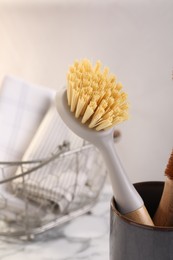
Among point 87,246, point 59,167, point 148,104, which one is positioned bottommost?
point 87,246

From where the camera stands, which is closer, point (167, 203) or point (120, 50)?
→ point (167, 203)

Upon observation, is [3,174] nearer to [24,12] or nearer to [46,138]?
[46,138]

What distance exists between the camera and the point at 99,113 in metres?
0.35

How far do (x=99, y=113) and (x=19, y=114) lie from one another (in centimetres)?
31

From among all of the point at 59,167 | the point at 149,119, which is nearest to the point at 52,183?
the point at 59,167

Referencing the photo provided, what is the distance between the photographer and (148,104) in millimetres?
676

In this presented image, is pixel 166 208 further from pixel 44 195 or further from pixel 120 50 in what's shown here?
pixel 120 50

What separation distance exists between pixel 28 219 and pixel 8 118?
16cm

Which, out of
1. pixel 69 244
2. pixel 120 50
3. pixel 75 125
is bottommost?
pixel 69 244

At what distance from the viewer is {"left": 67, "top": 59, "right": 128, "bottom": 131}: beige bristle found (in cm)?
35

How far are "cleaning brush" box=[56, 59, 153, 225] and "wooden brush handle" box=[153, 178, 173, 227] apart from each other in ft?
0.06

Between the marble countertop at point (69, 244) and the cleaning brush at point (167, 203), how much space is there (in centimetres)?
15

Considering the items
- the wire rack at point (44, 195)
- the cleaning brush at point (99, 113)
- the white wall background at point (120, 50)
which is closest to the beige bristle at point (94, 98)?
the cleaning brush at point (99, 113)

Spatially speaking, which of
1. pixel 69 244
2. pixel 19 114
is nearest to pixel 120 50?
pixel 19 114
